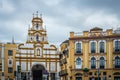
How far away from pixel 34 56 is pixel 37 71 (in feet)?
11.4

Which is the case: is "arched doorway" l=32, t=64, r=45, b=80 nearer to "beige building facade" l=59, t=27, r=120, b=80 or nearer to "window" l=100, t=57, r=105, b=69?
"beige building facade" l=59, t=27, r=120, b=80

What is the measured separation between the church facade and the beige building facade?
46.4 feet

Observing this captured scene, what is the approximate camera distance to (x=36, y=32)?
82.9m

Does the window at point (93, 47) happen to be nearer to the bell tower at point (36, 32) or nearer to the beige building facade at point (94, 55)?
the beige building facade at point (94, 55)

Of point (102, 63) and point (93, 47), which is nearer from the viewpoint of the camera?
point (102, 63)

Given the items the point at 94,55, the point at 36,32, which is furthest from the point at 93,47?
the point at 36,32

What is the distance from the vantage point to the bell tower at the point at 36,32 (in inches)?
3263

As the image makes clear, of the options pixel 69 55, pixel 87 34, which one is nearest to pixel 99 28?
pixel 87 34

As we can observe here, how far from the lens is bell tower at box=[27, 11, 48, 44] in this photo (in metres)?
82.9

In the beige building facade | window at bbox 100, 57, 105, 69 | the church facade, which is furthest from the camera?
the church facade

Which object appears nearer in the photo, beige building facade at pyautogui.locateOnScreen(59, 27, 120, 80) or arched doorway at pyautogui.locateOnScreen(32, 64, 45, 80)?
beige building facade at pyautogui.locateOnScreen(59, 27, 120, 80)

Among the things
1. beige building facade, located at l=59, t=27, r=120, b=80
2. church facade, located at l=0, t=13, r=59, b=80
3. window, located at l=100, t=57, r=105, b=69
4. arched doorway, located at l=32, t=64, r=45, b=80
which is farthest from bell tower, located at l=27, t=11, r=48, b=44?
window, located at l=100, t=57, r=105, b=69

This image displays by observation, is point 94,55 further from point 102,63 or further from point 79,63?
point 79,63

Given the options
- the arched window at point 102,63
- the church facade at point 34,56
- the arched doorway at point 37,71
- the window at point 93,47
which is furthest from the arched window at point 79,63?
the arched doorway at point 37,71
